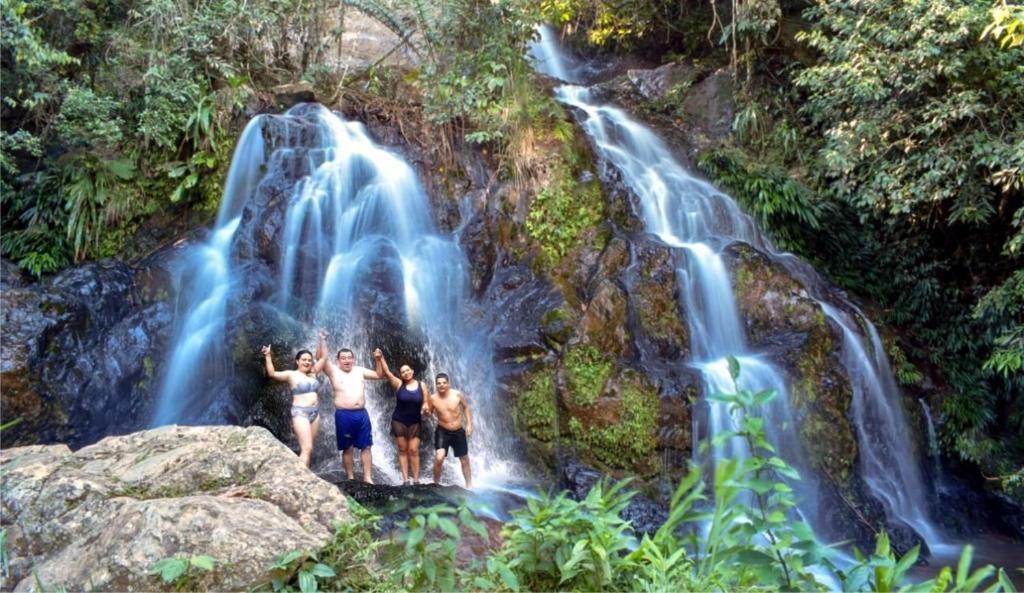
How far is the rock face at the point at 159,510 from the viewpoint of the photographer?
2.70 meters

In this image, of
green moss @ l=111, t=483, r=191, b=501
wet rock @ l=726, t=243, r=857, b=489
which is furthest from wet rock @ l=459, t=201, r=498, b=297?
green moss @ l=111, t=483, r=191, b=501

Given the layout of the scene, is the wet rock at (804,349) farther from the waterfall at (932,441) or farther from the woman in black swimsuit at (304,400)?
the woman in black swimsuit at (304,400)

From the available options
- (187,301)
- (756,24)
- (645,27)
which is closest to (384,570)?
(187,301)

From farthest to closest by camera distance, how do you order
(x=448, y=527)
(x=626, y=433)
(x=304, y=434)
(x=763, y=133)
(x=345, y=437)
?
(x=763, y=133)
(x=626, y=433)
(x=345, y=437)
(x=304, y=434)
(x=448, y=527)

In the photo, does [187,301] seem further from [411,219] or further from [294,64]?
[294,64]

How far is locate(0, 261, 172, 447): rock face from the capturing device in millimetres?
7613

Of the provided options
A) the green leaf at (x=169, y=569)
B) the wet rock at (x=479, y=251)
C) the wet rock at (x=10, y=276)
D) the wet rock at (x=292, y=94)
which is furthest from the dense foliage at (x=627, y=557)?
the wet rock at (x=292, y=94)

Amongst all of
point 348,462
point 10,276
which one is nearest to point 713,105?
point 348,462

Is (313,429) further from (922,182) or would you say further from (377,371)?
(922,182)

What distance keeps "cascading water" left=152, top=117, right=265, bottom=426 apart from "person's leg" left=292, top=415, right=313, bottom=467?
101cm

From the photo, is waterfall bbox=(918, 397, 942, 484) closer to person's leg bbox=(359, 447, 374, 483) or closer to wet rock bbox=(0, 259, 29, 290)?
person's leg bbox=(359, 447, 374, 483)

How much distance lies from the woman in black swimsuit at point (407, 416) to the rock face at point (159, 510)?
11.5ft

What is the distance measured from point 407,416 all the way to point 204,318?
2.90 meters

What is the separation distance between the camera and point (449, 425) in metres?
7.27
